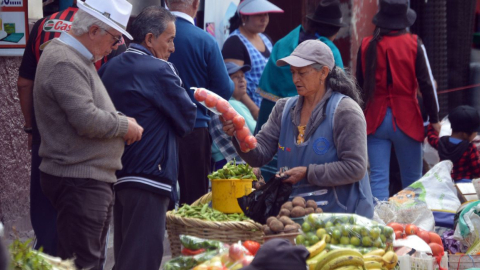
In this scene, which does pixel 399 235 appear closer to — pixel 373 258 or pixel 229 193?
pixel 373 258

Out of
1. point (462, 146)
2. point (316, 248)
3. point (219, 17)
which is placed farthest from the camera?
point (219, 17)

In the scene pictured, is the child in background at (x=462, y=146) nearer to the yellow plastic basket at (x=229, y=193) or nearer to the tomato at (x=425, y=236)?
the tomato at (x=425, y=236)

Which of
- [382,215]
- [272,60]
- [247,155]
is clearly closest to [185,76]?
[272,60]

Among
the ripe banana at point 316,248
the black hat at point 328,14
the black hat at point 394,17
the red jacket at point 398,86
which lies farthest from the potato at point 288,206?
the black hat at point 394,17

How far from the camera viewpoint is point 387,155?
727 centimetres

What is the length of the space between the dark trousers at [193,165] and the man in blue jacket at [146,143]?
1.09 meters

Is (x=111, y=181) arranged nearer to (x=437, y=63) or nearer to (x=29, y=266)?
(x=29, y=266)

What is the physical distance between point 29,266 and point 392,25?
194 inches

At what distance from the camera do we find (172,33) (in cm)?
512

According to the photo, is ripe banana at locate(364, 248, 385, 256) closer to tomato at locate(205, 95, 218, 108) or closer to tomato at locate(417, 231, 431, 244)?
tomato at locate(417, 231, 431, 244)

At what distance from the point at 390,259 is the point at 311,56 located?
135cm

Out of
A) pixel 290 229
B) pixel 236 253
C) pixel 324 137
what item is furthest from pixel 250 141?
pixel 236 253

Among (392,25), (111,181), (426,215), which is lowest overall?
(426,215)

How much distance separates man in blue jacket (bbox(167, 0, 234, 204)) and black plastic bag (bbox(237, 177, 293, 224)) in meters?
1.58
